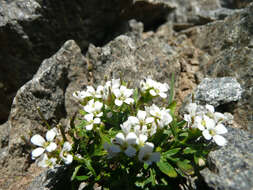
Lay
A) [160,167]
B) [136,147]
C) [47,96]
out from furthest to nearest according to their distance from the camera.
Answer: [47,96] < [160,167] < [136,147]

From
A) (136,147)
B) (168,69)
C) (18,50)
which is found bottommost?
(168,69)

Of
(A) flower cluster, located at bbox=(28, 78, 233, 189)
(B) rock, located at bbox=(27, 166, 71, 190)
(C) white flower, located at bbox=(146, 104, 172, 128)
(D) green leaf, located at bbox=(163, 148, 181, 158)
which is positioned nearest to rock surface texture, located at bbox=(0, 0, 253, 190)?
(B) rock, located at bbox=(27, 166, 71, 190)

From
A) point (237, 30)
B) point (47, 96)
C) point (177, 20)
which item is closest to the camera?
point (47, 96)

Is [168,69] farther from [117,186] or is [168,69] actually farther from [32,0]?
[32,0]

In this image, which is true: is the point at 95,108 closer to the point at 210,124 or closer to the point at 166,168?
the point at 166,168

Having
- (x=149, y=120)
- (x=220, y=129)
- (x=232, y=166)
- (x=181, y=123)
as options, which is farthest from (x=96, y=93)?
(x=232, y=166)

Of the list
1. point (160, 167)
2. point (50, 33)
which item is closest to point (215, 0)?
point (50, 33)
